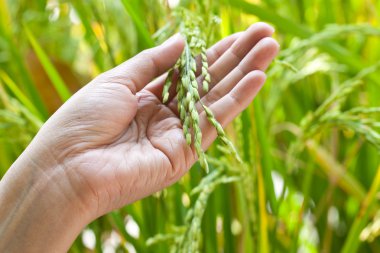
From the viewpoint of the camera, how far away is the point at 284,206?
1010 mm

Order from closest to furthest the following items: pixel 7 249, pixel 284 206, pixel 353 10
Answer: pixel 7 249, pixel 284 206, pixel 353 10

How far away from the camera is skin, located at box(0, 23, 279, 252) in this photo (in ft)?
2.01

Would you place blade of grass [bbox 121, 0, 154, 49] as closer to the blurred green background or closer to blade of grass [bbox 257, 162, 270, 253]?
the blurred green background

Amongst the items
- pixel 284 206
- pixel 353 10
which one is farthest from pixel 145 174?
pixel 353 10

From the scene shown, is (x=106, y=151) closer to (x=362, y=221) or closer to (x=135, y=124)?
(x=135, y=124)

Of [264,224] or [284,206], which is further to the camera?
[284,206]

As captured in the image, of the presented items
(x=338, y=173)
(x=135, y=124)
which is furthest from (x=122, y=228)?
(x=338, y=173)

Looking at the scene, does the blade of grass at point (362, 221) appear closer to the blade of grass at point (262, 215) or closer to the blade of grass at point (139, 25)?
the blade of grass at point (262, 215)

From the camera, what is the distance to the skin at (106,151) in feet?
2.01


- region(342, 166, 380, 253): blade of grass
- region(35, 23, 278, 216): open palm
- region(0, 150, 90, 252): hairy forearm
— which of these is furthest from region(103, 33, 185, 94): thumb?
region(342, 166, 380, 253): blade of grass

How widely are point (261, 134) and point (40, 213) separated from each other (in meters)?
0.31

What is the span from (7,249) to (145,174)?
0.57ft

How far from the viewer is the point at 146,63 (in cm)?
67

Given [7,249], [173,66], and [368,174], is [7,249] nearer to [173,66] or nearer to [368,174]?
[173,66]
